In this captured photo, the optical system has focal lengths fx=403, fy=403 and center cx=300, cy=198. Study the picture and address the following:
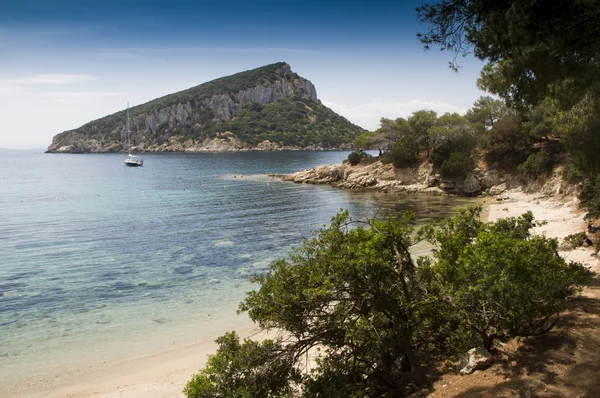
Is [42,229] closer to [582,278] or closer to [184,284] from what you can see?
[184,284]

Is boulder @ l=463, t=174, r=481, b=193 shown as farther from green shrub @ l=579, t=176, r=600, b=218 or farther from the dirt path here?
the dirt path

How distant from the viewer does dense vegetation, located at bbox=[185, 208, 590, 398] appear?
8.38 meters

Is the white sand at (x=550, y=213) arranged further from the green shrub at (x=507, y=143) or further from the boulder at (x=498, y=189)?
the green shrub at (x=507, y=143)

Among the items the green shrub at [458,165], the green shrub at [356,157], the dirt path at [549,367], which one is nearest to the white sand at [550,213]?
the green shrub at [458,165]

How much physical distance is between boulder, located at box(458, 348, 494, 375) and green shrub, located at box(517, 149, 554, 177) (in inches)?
1595

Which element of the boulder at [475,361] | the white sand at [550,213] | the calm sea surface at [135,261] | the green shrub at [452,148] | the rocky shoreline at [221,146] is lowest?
the calm sea surface at [135,261]

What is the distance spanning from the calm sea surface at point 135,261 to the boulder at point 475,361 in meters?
10.4

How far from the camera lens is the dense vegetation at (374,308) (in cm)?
838

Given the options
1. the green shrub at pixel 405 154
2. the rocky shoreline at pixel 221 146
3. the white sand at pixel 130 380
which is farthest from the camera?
the rocky shoreline at pixel 221 146

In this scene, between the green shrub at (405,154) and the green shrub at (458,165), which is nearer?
the green shrub at (458,165)

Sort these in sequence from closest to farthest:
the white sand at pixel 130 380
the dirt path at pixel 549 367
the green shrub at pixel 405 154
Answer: the dirt path at pixel 549 367, the white sand at pixel 130 380, the green shrub at pixel 405 154

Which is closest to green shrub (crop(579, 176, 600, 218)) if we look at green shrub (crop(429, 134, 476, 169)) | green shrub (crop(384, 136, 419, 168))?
green shrub (crop(429, 134, 476, 169))

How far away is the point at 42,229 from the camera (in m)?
36.6

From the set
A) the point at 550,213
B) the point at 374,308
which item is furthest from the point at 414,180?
the point at 374,308
